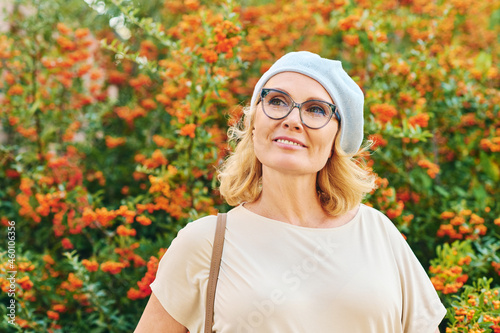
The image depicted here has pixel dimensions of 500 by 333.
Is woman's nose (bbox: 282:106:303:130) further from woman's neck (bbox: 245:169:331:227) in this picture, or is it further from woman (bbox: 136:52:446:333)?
woman's neck (bbox: 245:169:331:227)

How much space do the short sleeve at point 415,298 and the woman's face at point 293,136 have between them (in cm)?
45

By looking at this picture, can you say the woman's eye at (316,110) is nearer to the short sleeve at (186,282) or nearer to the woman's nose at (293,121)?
the woman's nose at (293,121)

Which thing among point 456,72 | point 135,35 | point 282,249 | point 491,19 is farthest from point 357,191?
point 491,19

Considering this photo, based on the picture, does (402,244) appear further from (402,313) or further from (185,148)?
(185,148)

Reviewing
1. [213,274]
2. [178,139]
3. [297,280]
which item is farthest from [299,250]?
[178,139]

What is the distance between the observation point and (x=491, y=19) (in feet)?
17.3

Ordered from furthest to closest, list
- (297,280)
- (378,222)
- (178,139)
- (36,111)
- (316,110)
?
(36,111) < (178,139) < (378,222) < (316,110) < (297,280)

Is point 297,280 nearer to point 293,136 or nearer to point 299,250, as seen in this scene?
point 299,250

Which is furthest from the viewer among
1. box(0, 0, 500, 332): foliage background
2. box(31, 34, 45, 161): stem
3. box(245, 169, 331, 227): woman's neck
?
box(31, 34, 45, 161): stem

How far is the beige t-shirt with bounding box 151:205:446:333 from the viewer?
5.09 ft

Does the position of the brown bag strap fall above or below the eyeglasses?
below

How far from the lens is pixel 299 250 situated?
1679 millimetres

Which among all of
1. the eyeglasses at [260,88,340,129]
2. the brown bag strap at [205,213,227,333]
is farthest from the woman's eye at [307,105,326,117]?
the brown bag strap at [205,213,227,333]

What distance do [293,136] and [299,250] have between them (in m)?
0.39
